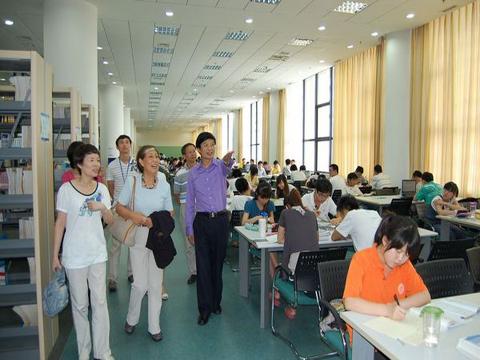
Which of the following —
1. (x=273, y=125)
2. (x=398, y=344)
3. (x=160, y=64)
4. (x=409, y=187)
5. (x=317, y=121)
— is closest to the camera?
(x=398, y=344)

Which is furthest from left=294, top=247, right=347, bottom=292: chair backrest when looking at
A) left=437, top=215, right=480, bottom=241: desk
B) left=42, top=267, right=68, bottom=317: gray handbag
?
left=437, top=215, right=480, bottom=241: desk

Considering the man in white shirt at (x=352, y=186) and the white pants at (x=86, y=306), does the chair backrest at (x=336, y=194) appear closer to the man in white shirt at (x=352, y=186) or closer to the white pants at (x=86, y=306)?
the man in white shirt at (x=352, y=186)

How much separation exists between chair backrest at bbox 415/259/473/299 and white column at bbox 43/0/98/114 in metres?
6.02

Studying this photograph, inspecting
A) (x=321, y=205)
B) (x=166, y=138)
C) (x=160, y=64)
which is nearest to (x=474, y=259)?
(x=321, y=205)

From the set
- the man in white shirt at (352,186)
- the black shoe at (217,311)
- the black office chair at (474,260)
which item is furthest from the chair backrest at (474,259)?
the man in white shirt at (352,186)

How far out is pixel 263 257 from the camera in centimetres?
347

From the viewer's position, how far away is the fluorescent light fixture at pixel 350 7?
688 cm

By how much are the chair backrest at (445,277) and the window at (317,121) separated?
10398mm

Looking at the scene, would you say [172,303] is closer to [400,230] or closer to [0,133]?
[0,133]

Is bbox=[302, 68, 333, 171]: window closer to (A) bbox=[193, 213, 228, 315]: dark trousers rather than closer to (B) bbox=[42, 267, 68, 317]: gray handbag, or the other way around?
(A) bbox=[193, 213, 228, 315]: dark trousers

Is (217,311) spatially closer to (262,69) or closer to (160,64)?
(160,64)

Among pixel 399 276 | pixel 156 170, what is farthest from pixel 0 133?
pixel 399 276

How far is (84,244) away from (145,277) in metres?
0.72

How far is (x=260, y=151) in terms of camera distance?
19656 mm
